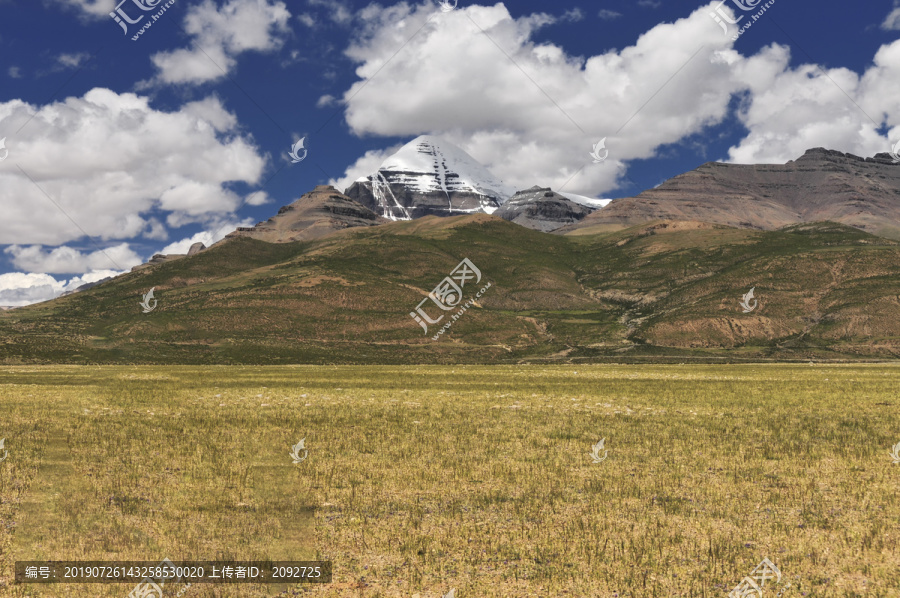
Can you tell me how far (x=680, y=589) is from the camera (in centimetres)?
1286

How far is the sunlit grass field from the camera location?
45.1 ft

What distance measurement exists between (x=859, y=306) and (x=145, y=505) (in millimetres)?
177183

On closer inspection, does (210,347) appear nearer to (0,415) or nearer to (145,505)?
(0,415)

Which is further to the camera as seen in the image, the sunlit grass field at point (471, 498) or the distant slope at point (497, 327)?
the distant slope at point (497, 327)

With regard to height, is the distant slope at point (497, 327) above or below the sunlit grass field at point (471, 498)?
above

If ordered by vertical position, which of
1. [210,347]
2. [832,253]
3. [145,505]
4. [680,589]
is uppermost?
[832,253]

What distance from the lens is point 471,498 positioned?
63.2 feet

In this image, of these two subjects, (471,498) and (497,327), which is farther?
(497,327)

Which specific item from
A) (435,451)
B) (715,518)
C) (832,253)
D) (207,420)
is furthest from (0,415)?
(832,253)

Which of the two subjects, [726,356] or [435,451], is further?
[726,356]

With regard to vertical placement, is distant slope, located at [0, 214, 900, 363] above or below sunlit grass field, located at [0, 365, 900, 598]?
above

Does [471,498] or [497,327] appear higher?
[497,327]

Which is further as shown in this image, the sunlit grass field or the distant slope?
the distant slope

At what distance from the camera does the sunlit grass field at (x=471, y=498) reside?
45.1 ft
